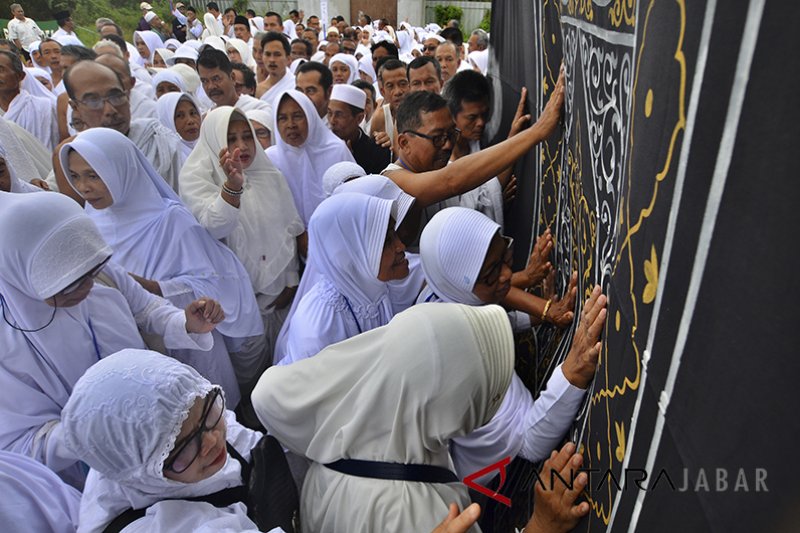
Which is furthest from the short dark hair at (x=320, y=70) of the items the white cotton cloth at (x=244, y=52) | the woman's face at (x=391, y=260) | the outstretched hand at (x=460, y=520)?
the white cotton cloth at (x=244, y=52)

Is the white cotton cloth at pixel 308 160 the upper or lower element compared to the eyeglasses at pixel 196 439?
upper

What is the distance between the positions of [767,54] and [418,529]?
1.05 metres

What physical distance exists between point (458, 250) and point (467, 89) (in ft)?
4.36

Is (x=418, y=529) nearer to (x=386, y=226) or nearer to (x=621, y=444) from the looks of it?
(x=621, y=444)

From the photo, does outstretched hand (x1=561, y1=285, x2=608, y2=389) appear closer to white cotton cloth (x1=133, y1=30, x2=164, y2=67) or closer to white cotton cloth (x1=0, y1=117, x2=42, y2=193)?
white cotton cloth (x1=0, y1=117, x2=42, y2=193)

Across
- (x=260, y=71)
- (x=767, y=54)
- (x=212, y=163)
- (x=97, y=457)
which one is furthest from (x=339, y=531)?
(x=260, y=71)

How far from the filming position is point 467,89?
2732 millimetres

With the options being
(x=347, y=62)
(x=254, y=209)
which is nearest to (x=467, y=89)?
(x=254, y=209)

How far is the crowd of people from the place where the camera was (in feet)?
3.76

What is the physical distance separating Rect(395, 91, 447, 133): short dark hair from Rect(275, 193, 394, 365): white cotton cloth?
71 centimetres

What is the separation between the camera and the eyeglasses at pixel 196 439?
110 cm

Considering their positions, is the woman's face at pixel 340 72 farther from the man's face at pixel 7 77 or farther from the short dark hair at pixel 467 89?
the short dark hair at pixel 467 89

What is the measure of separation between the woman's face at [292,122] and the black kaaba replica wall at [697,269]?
7.79 ft

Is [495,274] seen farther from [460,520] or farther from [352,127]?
[352,127]
